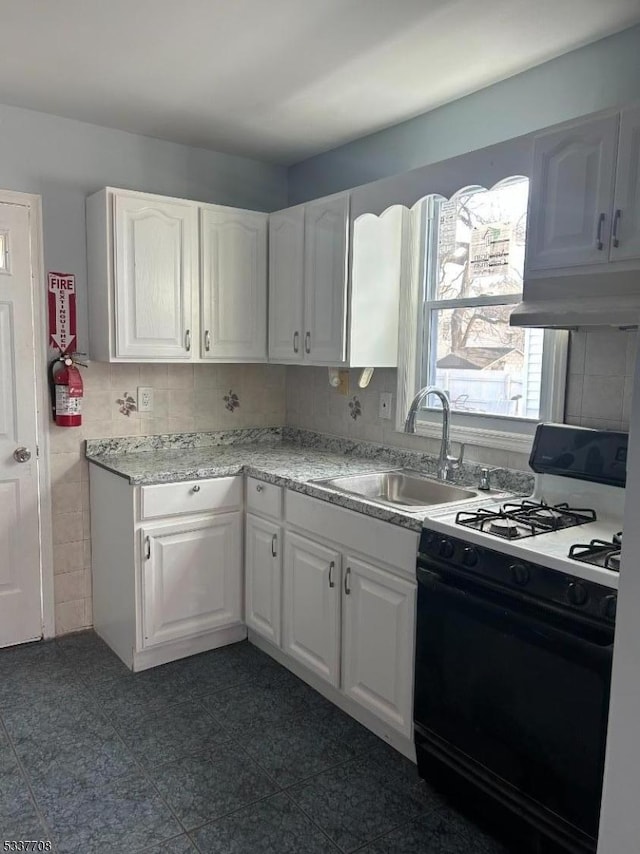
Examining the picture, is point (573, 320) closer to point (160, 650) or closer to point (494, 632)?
point (494, 632)

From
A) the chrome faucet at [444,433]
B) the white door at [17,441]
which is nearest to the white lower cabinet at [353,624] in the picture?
the chrome faucet at [444,433]

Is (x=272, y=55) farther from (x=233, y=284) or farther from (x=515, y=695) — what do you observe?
(x=515, y=695)

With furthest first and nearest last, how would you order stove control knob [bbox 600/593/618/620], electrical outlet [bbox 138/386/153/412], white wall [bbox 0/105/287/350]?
electrical outlet [bbox 138/386/153/412], white wall [bbox 0/105/287/350], stove control knob [bbox 600/593/618/620]

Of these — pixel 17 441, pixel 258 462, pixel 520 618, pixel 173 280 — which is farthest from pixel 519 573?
pixel 17 441

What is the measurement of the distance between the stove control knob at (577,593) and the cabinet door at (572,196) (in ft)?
3.03

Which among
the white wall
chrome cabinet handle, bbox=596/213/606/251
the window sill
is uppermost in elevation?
the white wall

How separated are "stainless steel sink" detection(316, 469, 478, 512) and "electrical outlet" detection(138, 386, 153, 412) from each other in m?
1.15

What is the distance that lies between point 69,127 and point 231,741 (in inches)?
109

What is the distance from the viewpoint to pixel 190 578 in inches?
117

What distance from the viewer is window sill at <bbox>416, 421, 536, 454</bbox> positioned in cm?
257

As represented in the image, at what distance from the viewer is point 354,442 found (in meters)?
3.36

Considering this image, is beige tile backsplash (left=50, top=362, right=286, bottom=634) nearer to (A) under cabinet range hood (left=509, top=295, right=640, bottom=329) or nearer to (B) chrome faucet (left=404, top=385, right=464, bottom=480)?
(B) chrome faucet (left=404, top=385, right=464, bottom=480)

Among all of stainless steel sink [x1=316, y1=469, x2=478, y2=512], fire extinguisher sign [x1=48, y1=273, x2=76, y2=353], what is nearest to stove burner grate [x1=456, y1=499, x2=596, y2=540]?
stainless steel sink [x1=316, y1=469, x2=478, y2=512]

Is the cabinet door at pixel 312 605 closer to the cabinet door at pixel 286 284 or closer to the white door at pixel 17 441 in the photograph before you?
the cabinet door at pixel 286 284
